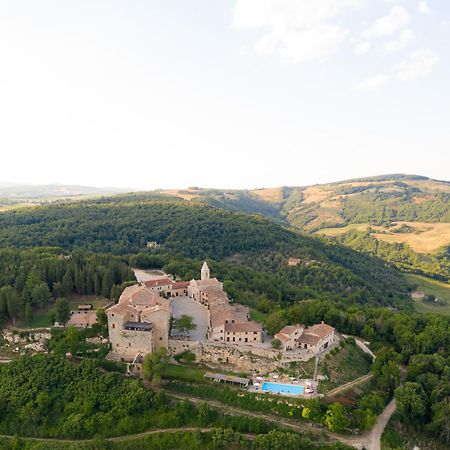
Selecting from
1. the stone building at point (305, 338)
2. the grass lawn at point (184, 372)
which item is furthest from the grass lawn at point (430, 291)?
the grass lawn at point (184, 372)

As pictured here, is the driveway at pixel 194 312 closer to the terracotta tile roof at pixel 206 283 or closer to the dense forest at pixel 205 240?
the terracotta tile roof at pixel 206 283

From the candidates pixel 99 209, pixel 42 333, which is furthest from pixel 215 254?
pixel 42 333

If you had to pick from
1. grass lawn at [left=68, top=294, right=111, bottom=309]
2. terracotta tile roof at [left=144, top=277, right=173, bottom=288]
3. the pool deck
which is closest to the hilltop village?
the pool deck

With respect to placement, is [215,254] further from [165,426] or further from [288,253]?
[165,426]

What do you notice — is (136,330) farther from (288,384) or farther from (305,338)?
(305,338)

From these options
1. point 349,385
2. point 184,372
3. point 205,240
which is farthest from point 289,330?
point 205,240

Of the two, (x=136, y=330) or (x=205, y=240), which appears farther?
(x=205, y=240)
